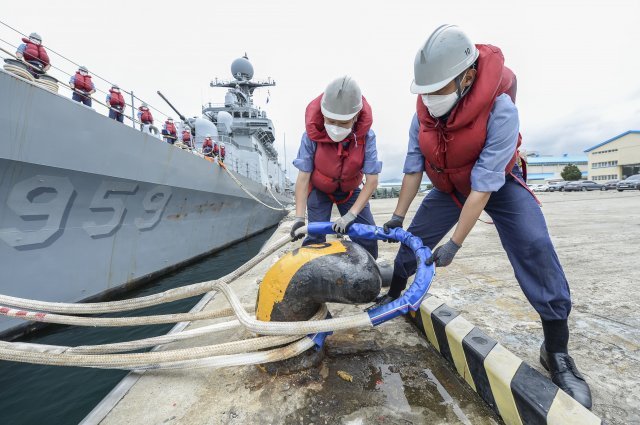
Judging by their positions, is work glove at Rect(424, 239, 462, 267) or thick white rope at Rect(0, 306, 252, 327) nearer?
work glove at Rect(424, 239, 462, 267)

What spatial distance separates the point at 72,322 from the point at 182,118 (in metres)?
9.21

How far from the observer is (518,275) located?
1599 millimetres

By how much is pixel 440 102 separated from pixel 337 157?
43.4 inches

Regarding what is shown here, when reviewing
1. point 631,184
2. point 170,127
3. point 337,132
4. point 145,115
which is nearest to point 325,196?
point 337,132

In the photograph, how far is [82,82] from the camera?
4953 millimetres

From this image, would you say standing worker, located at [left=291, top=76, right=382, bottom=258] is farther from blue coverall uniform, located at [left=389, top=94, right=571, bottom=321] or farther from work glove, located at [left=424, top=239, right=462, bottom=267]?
blue coverall uniform, located at [left=389, top=94, right=571, bottom=321]

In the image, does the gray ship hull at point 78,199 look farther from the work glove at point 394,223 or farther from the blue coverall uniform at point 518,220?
the blue coverall uniform at point 518,220

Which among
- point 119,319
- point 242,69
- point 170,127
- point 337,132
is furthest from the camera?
point 242,69

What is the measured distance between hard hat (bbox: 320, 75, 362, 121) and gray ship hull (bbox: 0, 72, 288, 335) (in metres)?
3.72

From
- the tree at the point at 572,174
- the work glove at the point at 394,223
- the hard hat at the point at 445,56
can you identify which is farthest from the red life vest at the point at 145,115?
the tree at the point at 572,174

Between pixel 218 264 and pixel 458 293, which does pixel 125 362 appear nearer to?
pixel 458 293

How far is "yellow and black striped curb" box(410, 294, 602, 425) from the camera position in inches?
41.4

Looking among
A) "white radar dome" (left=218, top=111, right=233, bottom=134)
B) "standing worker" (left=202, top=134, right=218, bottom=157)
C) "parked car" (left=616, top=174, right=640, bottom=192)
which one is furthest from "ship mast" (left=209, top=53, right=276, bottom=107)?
"parked car" (left=616, top=174, right=640, bottom=192)

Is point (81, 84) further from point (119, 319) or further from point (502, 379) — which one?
point (502, 379)
